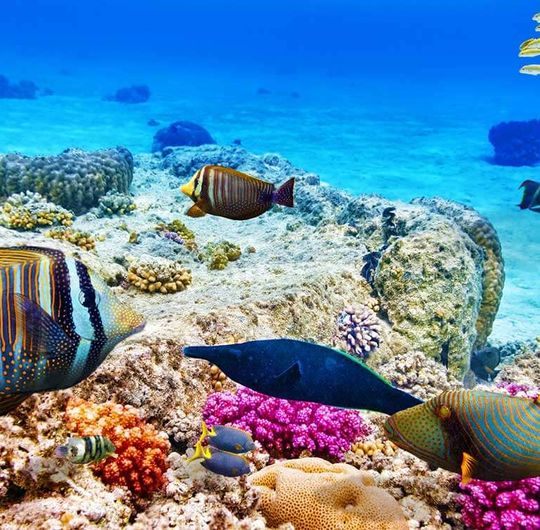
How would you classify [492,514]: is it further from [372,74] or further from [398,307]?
[372,74]

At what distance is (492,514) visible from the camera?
2.88 metres

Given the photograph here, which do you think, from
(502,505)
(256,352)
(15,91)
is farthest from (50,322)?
(15,91)

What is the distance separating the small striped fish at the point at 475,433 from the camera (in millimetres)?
2006

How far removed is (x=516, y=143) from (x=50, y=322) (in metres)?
37.5

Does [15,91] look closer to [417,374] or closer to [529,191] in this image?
[529,191]

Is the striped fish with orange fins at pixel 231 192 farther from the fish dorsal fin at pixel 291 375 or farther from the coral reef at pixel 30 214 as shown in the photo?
the coral reef at pixel 30 214

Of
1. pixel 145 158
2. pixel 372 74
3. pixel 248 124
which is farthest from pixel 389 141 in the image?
pixel 372 74

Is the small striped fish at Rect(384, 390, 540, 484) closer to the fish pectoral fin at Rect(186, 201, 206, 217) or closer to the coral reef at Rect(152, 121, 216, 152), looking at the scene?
the fish pectoral fin at Rect(186, 201, 206, 217)

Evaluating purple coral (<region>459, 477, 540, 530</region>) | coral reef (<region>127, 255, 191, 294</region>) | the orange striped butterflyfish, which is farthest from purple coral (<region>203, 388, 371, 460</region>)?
coral reef (<region>127, 255, 191, 294</region>)

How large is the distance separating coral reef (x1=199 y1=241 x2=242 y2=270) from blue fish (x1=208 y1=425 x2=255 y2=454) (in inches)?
225

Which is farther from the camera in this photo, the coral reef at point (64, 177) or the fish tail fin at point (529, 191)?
the coral reef at point (64, 177)

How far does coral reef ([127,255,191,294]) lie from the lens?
645cm

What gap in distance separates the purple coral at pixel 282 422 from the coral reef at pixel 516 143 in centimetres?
3331

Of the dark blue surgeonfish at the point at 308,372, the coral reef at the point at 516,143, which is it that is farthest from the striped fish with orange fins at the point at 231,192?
the coral reef at the point at 516,143
